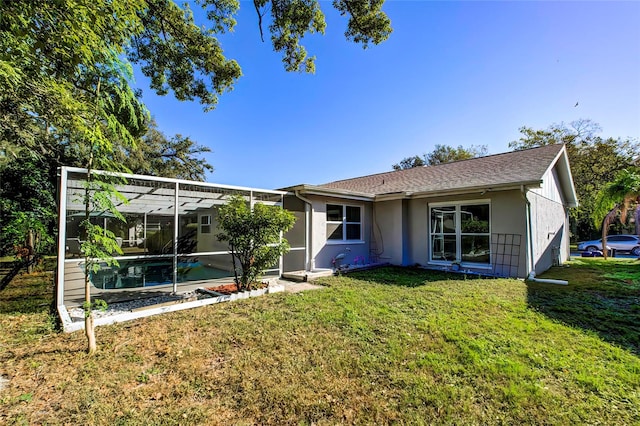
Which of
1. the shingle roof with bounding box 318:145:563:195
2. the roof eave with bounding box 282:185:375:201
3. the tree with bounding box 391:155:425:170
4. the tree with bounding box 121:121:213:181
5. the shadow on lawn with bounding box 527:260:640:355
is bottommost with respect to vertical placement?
the shadow on lawn with bounding box 527:260:640:355

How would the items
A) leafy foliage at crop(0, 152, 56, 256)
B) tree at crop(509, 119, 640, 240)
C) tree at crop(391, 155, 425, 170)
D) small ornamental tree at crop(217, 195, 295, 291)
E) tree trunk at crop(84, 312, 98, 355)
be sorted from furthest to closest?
tree at crop(391, 155, 425, 170)
tree at crop(509, 119, 640, 240)
leafy foliage at crop(0, 152, 56, 256)
small ornamental tree at crop(217, 195, 295, 291)
tree trunk at crop(84, 312, 98, 355)

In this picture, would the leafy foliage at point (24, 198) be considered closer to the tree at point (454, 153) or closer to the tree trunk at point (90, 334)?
the tree trunk at point (90, 334)

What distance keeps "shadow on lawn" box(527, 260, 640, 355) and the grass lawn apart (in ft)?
0.14

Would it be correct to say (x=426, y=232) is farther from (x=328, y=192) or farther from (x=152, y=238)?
(x=152, y=238)

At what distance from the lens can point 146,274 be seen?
34.4 ft

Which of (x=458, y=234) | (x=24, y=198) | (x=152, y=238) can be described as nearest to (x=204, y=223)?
(x=152, y=238)

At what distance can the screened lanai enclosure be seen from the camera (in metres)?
6.09

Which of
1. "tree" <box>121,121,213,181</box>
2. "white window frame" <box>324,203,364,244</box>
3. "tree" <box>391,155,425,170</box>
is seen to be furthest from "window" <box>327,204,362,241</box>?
"tree" <box>391,155,425,170</box>

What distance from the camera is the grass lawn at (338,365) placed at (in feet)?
8.47

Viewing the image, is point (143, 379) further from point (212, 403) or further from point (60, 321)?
point (60, 321)

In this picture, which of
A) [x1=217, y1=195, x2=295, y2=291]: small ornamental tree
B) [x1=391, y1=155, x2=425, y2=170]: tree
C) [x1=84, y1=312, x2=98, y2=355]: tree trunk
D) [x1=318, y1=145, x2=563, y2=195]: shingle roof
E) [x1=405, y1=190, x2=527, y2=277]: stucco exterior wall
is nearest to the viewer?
[x1=84, y1=312, x2=98, y2=355]: tree trunk

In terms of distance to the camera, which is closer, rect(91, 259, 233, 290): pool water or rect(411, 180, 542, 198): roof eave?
rect(411, 180, 542, 198): roof eave

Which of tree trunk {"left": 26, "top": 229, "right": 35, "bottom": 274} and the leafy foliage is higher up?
the leafy foliage

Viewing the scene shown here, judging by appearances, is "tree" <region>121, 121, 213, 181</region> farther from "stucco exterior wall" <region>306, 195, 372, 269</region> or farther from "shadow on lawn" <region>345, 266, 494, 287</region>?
"shadow on lawn" <region>345, 266, 494, 287</region>
